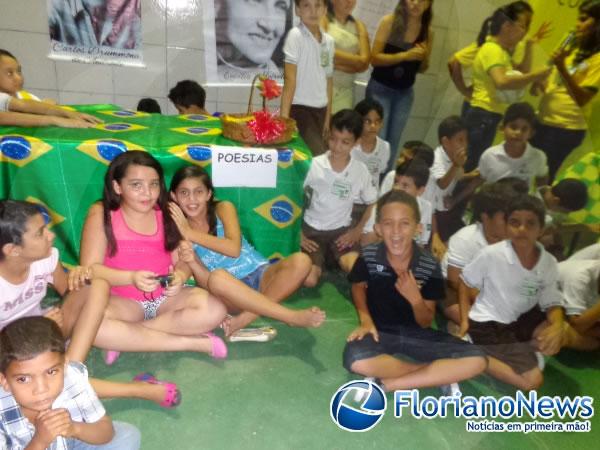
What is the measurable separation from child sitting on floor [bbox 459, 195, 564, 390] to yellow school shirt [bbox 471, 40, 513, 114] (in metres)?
0.27

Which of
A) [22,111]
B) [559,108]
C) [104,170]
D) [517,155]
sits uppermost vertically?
[559,108]

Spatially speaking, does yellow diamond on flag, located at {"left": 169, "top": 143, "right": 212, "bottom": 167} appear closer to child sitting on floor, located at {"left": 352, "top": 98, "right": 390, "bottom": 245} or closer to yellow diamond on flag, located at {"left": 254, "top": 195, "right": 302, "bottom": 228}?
yellow diamond on flag, located at {"left": 254, "top": 195, "right": 302, "bottom": 228}

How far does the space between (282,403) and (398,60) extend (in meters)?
1.25

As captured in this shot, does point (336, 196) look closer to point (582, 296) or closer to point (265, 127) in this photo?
A: point (265, 127)

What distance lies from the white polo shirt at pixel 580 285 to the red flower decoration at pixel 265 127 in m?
0.85

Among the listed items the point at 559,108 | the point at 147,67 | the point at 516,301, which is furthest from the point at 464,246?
the point at 147,67

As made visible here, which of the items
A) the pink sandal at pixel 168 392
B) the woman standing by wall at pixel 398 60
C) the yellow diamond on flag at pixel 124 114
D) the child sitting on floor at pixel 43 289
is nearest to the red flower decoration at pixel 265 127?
the woman standing by wall at pixel 398 60

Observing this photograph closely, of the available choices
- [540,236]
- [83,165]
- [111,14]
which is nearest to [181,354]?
[83,165]

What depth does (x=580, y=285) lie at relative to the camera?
1271 millimetres

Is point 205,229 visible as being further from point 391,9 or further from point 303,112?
point 391,9

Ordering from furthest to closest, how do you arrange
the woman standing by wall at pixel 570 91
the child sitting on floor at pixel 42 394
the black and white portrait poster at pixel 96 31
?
1. the black and white portrait poster at pixel 96 31
2. the woman standing by wall at pixel 570 91
3. the child sitting on floor at pixel 42 394

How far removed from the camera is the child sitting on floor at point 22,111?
1436 millimetres

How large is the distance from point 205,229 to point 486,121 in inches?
31.0

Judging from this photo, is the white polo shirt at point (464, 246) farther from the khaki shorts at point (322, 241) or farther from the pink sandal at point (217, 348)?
the pink sandal at point (217, 348)
